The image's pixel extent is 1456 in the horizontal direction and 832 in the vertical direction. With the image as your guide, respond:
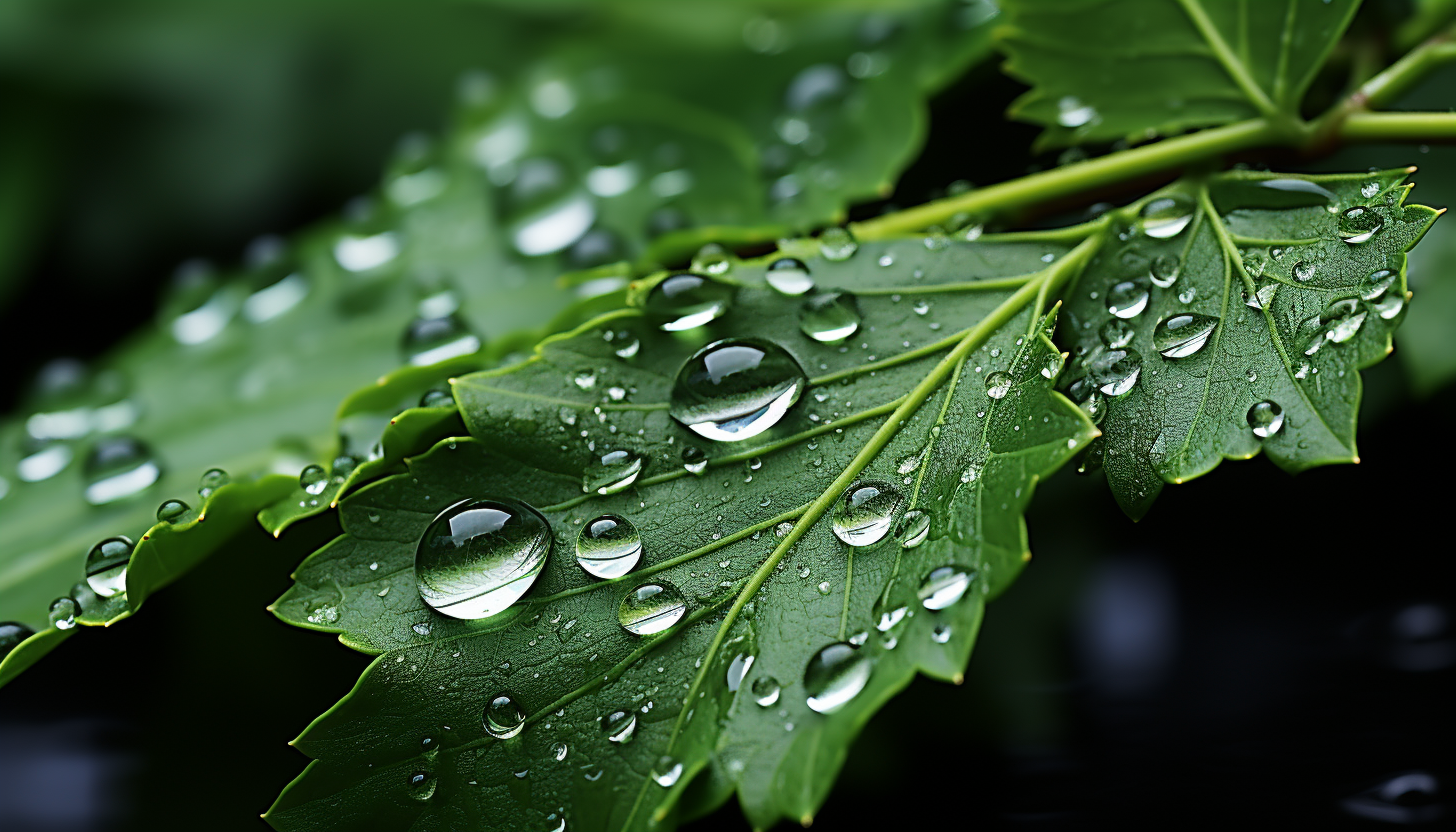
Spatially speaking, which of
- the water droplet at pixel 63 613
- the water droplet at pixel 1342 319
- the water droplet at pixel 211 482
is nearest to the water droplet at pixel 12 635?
the water droplet at pixel 63 613

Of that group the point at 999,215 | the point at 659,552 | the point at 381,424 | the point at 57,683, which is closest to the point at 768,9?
the point at 999,215

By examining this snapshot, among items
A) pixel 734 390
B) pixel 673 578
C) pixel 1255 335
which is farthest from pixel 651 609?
pixel 1255 335

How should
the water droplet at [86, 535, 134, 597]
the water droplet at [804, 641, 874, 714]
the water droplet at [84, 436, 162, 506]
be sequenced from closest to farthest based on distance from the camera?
the water droplet at [804, 641, 874, 714], the water droplet at [86, 535, 134, 597], the water droplet at [84, 436, 162, 506]

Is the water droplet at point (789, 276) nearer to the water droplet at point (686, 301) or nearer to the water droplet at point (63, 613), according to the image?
the water droplet at point (686, 301)

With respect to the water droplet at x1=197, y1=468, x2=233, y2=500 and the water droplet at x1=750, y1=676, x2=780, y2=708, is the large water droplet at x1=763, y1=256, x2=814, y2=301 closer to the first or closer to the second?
the water droplet at x1=750, y1=676, x2=780, y2=708

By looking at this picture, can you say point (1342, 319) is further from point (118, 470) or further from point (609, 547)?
point (118, 470)

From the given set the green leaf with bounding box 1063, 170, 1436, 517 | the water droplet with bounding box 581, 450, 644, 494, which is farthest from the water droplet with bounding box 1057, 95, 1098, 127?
the water droplet with bounding box 581, 450, 644, 494

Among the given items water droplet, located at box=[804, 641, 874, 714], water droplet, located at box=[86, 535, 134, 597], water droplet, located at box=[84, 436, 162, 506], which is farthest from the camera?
water droplet, located at box=[84, 436, 162, 506]
